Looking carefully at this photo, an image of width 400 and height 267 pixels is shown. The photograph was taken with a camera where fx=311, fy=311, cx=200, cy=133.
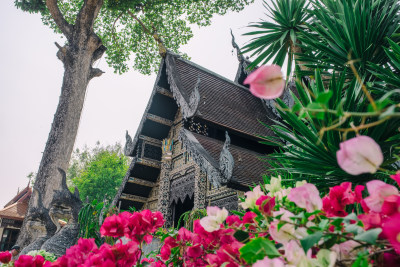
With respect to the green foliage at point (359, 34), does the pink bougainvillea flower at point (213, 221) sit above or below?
below

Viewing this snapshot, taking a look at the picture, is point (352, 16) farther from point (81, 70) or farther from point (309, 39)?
point (81, 70)

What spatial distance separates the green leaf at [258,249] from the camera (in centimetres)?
72

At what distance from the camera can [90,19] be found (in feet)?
31.0

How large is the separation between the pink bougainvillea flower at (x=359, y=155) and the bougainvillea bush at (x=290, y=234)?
0.34ft

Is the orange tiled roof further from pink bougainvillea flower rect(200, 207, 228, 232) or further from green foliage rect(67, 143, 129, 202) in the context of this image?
pink bougainvillea flower rect(200, 207, 228, 232)

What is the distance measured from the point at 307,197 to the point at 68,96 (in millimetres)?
8466

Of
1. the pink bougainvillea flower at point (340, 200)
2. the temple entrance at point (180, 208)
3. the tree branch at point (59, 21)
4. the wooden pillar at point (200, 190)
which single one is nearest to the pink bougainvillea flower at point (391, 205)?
the pink bougainvillea flower at point (340, 200)

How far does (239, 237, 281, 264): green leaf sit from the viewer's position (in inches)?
28.5

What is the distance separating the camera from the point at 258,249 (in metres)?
0.75

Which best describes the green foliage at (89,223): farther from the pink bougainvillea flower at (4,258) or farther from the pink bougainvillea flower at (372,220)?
the pink bougainvillea flower at (372,220)

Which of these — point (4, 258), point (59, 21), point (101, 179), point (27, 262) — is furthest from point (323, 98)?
point (101, 179)

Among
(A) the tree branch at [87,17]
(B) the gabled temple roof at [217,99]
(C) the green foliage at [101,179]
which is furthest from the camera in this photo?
(C) the green foliage at [101,179]

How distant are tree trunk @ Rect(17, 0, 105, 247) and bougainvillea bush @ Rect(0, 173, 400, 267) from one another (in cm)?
608

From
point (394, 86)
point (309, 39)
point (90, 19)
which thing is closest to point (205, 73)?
point (90, 19)
